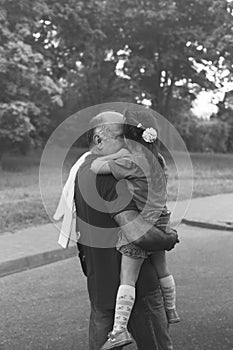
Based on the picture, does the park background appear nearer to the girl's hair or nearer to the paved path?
the paved path

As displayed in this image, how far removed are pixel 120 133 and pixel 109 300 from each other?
0.85 meters

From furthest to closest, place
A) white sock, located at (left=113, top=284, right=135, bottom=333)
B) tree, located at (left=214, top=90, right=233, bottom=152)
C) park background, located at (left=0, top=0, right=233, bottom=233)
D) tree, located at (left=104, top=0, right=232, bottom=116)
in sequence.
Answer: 1. tree, located at (left=214, top=90, right=233, bottom=152)
2. tree, located at (left=104, top=0, right=232, bottom=116)
3. park background, located at (left=0, top=0, right=233, bottom=233)
4. white sock, located at (left=113, top=284, right=135, bottom=333)

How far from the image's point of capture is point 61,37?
22516mm

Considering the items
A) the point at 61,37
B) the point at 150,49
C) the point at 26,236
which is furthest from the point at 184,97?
the point at 26,236

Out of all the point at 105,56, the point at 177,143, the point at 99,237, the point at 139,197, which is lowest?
the point at 99,237

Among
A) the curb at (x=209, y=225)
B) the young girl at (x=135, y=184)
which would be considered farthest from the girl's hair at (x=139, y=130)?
the curb at (x=209, y=225)

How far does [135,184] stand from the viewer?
2.81 m

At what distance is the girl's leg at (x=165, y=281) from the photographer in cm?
311

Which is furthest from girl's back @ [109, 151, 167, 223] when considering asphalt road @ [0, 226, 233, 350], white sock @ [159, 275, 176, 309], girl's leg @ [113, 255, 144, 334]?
asphalt road @ [0, 226, 233, 350]

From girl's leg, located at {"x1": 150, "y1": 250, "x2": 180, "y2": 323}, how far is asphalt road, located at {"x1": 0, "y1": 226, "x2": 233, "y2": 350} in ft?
4.72

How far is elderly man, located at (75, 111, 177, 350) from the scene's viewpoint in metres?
2.84

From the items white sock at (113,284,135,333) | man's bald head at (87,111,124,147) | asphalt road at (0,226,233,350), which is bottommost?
asphalt road at (0,226,233,350)

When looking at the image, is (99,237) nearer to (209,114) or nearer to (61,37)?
(61,37)

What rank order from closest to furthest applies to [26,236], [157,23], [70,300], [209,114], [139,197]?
[139,197] < [70,300] < [26,236] < [157,23] < [209,114]
